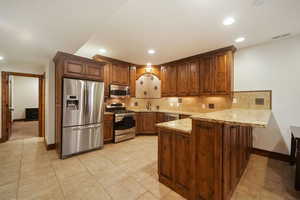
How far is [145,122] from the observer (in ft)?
15.3

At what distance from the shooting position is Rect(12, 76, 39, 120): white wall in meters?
7.54

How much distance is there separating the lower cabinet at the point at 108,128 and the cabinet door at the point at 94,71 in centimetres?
115

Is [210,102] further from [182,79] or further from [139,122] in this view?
[139,122]

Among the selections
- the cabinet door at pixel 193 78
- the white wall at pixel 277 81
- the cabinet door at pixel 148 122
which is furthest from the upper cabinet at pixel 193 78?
the cabinet door at pixel 148 122

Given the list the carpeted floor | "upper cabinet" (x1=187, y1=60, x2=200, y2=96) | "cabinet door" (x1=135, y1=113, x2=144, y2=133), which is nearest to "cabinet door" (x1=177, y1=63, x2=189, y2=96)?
"upper cabinet" (x1=187, y1=60, x2=200, y2=96)

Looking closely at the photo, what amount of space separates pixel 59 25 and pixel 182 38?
224cm

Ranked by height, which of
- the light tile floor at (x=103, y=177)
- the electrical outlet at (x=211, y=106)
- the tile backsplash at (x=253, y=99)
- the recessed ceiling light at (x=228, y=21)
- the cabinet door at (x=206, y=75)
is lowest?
the light tile floor at (x=103, y=177)

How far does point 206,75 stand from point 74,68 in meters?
3.42

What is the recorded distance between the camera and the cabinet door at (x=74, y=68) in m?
2.89

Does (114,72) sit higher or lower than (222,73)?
higher

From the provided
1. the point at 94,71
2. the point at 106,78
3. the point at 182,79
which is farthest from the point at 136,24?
the point at 182,79

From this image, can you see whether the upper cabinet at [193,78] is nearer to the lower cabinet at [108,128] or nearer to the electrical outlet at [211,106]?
the electrical outlet at [211,106]

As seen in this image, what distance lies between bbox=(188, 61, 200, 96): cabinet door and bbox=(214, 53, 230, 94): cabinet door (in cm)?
51

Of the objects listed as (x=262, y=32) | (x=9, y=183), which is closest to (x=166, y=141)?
(x=9, y=183)
